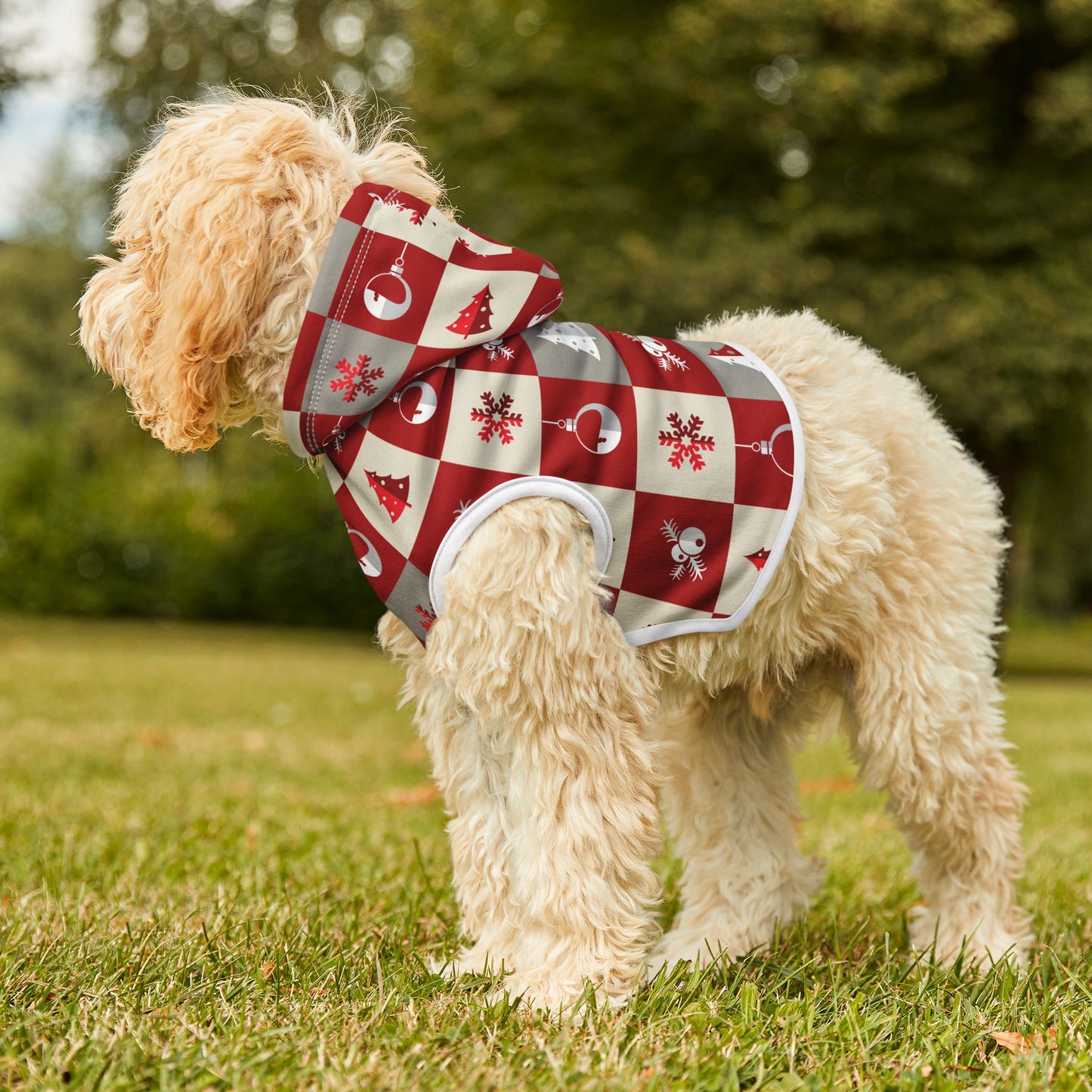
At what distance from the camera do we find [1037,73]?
1484 centimetres

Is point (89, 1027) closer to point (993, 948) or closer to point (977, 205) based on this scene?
point (993, 948)

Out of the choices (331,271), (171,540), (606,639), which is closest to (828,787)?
(606,639)

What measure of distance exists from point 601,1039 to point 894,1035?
0.65m

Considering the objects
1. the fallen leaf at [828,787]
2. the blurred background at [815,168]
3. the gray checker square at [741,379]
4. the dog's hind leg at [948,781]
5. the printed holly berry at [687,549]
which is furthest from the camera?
the blurred background at [815,168]

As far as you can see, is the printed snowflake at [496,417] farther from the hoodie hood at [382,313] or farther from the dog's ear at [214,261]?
the dog's ear at [214,261]

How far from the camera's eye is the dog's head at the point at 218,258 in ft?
8.21

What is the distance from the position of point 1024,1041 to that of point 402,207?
2267 mm

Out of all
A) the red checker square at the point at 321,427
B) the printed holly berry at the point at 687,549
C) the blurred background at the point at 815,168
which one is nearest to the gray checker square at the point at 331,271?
the red checker square at the point at 321,427

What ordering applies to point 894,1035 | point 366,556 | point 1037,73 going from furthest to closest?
point 1037,73
point 366,556
point 894,1035

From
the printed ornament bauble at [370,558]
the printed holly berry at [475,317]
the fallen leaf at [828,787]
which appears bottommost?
the fallen leaf at [828,787]

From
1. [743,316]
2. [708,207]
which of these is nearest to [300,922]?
[743,316]

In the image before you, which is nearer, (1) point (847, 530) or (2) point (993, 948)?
(1) point (847, 530)

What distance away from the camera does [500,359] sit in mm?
2521

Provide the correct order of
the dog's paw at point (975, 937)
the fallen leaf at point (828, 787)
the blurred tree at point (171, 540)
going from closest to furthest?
the dog's paw at point (975, 937) < the fallen leaf at point (828, 787) < the blurred tree at point (171, 540)
